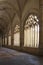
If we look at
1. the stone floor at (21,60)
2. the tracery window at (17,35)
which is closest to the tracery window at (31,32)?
the tracery window at (17,35)

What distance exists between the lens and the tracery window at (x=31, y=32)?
1376 centimetres

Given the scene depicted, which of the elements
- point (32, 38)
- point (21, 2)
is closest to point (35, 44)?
point (32, 38)

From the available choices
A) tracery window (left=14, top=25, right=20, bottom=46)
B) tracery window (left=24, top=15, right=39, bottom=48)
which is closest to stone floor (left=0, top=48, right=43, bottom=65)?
tracery window (left=24, top=15, right=39, bottom=48)

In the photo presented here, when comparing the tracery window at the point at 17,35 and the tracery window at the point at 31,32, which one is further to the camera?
the tracery window at the point at 17,35

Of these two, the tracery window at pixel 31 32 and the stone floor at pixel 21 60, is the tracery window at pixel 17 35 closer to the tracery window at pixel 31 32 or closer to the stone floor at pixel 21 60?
the tracery window at pixel 31 32

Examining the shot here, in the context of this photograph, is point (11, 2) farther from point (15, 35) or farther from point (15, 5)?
point (15, 35)

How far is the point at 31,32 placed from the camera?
1548 centimetres

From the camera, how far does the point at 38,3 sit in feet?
40.0

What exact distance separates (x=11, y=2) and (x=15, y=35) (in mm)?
6222

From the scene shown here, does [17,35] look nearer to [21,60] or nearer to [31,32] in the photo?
[31,32]

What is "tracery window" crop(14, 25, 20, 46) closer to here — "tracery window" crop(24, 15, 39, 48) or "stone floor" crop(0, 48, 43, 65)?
"tracery window" crop(24, 15, 39, 48)

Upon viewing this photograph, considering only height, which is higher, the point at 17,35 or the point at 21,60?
the point at 17,35

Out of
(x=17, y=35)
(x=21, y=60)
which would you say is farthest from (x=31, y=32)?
A: (x=21, y=60)

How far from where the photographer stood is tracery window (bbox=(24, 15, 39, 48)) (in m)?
13.8
